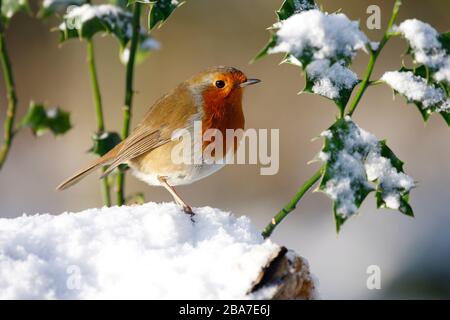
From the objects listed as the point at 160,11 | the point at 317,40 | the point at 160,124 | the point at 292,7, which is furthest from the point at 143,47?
the point at 317,40

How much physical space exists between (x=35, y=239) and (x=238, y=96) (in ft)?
4.39

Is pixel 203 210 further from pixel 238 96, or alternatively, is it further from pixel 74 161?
pixel 74 161

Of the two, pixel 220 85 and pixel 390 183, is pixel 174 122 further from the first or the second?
pixel 390 183

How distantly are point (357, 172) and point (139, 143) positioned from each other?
136 cm

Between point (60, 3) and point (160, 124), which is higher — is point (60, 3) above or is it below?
above

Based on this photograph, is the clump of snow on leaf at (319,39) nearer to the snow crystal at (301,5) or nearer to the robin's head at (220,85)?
the snow crystal at (301,5)

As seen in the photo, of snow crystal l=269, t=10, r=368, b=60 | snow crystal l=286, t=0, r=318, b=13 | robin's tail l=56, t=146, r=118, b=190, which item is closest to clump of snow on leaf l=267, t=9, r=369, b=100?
A: snow crystal l=269, t=10, r=368, b=60

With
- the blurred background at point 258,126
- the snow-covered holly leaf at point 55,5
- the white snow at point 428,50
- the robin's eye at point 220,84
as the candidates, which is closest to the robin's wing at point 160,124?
the robin's eye at point 220,84

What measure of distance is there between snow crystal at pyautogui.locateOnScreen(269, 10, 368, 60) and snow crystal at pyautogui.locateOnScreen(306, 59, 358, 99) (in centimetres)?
17

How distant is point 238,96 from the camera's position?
290 cm

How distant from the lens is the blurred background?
4625mm

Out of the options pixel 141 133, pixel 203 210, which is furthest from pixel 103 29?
pixel 203 210

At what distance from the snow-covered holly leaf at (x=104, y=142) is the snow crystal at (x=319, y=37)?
117 centimetres

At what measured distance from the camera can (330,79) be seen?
178 cm
